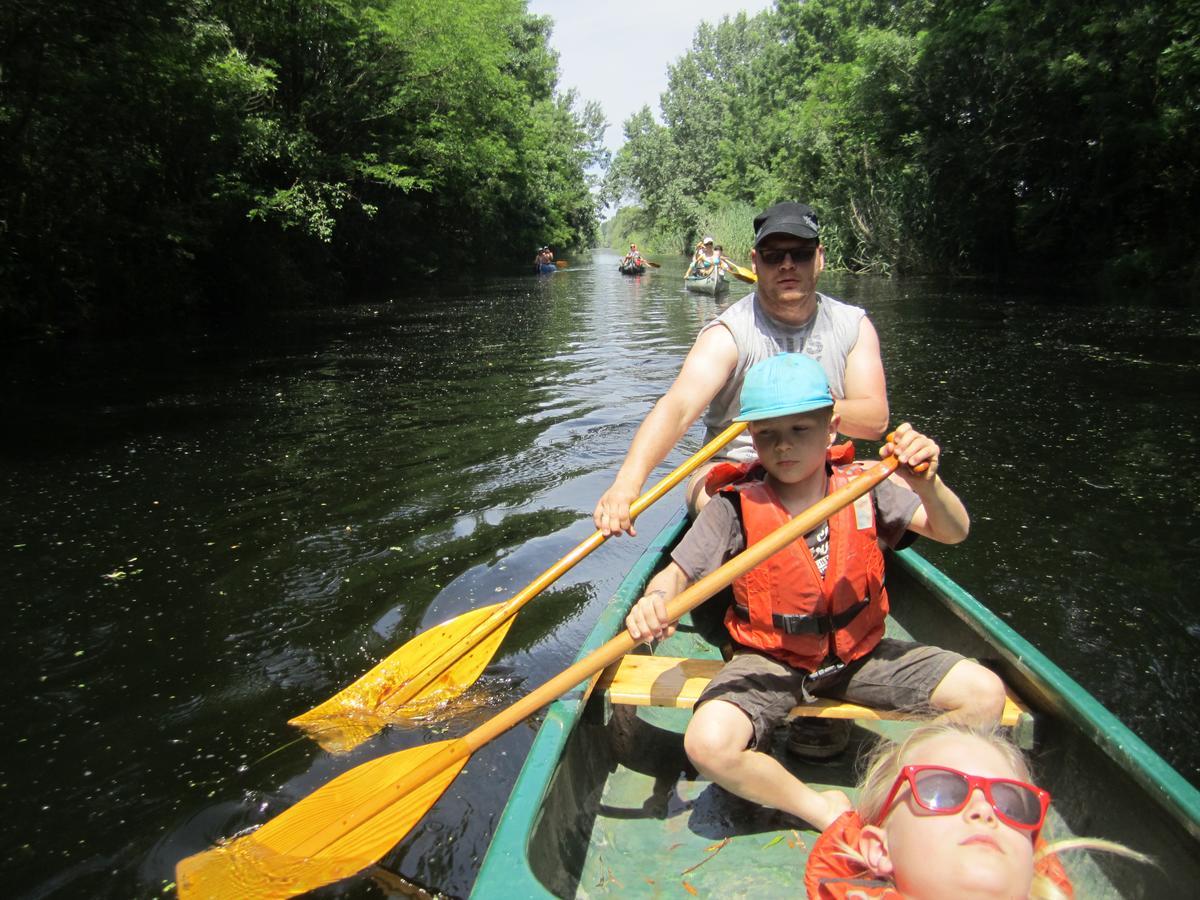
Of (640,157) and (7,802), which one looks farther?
(640,157)

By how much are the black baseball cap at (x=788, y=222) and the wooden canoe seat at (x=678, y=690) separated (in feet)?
4.28

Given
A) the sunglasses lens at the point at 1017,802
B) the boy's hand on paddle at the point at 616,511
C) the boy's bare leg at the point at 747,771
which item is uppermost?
the boy's hand on paddle at the point at 616,511

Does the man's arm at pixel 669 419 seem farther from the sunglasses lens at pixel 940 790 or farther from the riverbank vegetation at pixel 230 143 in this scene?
the riverbank vegetation at pixel 230 143

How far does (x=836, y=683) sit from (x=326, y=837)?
55.4 inches

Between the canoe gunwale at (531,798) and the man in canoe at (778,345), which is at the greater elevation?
the man in canoe at (778,345)

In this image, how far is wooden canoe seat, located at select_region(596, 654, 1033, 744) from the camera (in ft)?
→ 7.13

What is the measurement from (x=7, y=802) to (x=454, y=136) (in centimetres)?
1996

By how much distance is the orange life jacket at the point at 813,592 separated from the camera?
2170 millimetres

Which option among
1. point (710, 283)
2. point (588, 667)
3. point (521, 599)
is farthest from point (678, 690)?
point (710, 283)

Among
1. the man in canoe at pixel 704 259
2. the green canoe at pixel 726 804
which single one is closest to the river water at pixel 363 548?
the green canoe at pixel 726 804

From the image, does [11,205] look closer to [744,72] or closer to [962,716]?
[962,716]

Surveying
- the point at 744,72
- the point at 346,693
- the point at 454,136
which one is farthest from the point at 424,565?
the point at 744,72

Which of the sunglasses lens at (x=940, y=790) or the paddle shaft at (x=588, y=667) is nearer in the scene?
the sunglasses lens at (x=940, y=790)

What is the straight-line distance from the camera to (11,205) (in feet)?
34.1
